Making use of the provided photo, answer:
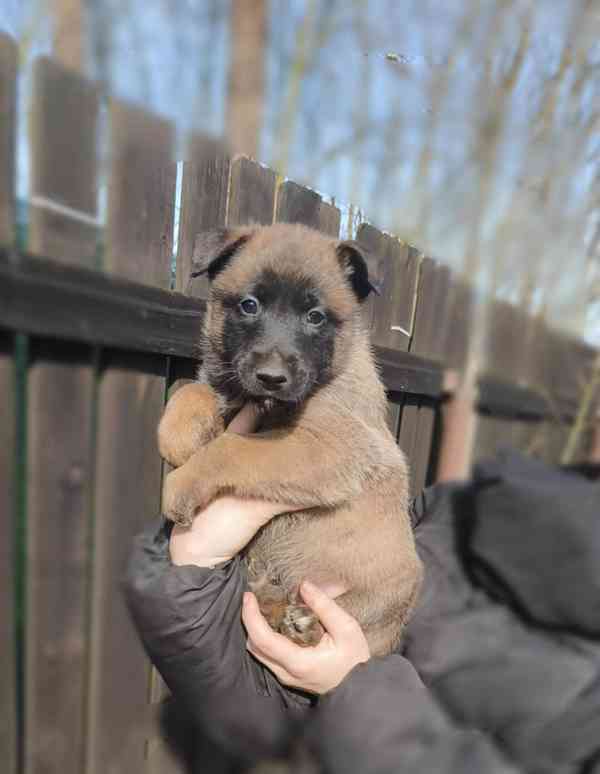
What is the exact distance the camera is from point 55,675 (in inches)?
70.6

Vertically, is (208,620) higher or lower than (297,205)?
lower

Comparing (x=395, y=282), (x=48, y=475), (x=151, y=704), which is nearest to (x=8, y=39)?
(x=48, y=475)

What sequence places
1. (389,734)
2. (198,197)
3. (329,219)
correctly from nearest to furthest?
(389,734) < (198,197) < (329,219)

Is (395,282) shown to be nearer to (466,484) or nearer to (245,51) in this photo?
(466,484)

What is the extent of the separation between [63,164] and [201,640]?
157 cm

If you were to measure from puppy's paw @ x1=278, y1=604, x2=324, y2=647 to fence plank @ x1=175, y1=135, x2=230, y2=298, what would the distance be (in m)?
1.36

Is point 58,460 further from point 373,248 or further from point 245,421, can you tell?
point 373,248

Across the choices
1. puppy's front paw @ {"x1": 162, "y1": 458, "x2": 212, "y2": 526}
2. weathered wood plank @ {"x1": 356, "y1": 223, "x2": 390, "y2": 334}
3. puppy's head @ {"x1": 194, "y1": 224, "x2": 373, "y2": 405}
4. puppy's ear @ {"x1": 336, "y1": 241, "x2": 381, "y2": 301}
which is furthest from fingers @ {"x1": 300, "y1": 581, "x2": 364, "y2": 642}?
weathered wood plank @ {"x1": 356, "y1": 223, "x2": 390, "y2": 334}

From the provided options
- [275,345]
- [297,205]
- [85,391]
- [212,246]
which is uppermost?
[297,205]

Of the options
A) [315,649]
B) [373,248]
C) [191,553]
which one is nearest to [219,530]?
[191,553]

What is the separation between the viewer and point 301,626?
203 centimetres

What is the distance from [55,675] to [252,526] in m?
0.82

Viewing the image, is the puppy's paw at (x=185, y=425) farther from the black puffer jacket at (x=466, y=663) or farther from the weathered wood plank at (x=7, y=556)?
the weathered wood plank at (x=7, y=556)

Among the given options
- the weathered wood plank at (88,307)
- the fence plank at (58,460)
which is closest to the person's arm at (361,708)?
the fence plank at (58,460)
